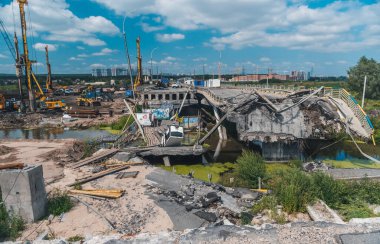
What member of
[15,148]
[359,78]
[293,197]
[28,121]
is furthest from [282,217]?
[359,78]

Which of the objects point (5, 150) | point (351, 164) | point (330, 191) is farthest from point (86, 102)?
point (330, 191)

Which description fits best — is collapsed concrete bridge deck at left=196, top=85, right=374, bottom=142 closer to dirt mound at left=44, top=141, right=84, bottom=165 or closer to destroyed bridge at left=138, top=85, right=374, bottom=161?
destroyed bridge at left=138, top=85, right=374, bottom=161

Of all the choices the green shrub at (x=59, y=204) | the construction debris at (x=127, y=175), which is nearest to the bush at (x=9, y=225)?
the green shrub at (x=59, y=204)

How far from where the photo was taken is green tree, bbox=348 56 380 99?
43.1 metres

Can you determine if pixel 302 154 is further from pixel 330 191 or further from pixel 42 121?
pixel 42 121

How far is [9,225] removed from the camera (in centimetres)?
865

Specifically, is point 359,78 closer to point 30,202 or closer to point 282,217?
point 282,217

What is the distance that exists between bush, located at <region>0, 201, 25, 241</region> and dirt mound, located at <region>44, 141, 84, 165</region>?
29.3 feet

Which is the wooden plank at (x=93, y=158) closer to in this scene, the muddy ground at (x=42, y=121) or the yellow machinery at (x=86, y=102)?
the muddy ground at (x=42, y=121)

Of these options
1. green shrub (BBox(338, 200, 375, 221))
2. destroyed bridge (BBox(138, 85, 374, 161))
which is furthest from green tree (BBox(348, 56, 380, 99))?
green shrub (BBox(338, 200, 375, 221))

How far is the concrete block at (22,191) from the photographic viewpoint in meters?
8.77

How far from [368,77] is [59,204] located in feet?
160

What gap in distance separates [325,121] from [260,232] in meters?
18.6

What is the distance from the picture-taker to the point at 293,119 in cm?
2072
